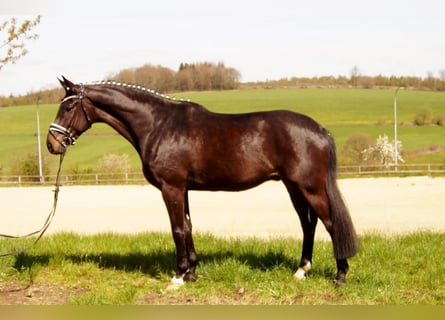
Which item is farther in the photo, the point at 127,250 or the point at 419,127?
the point at 419,127

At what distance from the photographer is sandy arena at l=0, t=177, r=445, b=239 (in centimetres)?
1380

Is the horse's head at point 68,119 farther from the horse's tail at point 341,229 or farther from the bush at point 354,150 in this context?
the bush at point 354,150

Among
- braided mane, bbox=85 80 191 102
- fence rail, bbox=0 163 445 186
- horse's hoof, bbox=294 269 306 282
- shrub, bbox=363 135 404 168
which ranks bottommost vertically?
fence rail, bbox=0 163 445 186

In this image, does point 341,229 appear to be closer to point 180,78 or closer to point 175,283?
point 175,283

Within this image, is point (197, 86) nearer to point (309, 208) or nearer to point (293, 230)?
point (293, 230)

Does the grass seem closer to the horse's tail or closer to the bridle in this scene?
the horse's tail

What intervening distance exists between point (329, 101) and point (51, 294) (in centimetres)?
5168

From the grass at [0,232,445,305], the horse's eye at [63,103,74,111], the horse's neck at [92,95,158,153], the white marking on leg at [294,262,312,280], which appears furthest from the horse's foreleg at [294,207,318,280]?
the horse's eye at [63,103,74,111]

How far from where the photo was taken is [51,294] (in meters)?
6.46

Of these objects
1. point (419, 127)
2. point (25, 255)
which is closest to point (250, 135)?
point (25, 255)

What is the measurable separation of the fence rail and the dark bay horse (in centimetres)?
2990

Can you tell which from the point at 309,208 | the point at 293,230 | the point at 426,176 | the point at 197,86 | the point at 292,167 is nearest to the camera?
the point at 292,167

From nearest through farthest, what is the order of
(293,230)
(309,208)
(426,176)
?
(309,208) → (293,230) → (426,176)

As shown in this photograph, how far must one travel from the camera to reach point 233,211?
1933cm
